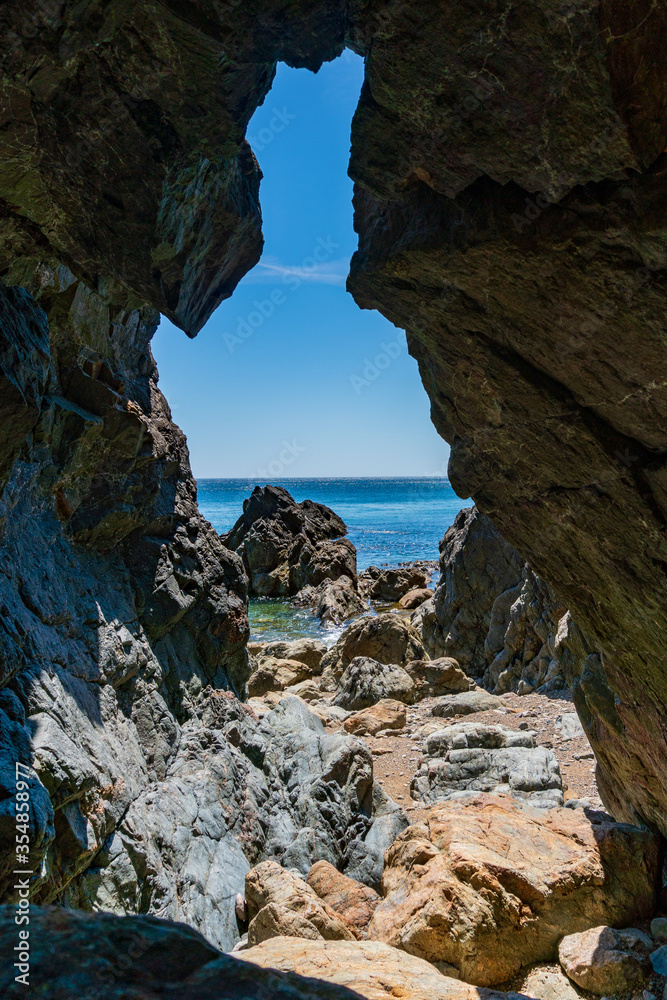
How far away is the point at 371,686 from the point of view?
51.3 ft

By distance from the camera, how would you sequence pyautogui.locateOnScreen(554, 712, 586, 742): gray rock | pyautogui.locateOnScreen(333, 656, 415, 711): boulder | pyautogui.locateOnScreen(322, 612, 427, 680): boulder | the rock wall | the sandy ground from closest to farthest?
the sandy ground, pyautogui.locateOnScreen(554, 712, 586, 742): gray rock, pyautogui.locateOnScreen(333, 656, 415, 711): boulder, the rock wall, pyautogui.locateOnScreen(322, 612, 427, 680): boulder

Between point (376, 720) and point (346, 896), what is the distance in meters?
7.30

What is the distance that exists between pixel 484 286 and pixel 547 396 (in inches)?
44.9

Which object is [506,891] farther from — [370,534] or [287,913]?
[370,534]

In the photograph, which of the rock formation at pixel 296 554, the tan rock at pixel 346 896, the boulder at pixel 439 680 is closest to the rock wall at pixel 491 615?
the boulder at pixel 439 680

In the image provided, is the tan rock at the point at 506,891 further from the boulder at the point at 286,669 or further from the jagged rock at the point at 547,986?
the boulder at the point at 286,669

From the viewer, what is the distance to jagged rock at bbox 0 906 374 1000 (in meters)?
1.92

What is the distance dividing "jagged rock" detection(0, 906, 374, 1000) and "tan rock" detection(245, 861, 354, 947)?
3819mm

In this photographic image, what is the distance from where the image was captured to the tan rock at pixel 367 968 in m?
3.79

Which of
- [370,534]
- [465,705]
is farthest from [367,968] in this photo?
[370,534]

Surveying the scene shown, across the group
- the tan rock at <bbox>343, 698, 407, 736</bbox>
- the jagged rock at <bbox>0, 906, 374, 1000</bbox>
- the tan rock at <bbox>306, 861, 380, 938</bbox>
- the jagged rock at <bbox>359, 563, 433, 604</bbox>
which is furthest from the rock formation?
the jagged rock at <bbox>0, 906, 374, 1000</bbox>

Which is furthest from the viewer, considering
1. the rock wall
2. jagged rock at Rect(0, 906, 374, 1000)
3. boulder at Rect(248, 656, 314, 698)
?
boulder at Rect(248, 656, 314, 698)

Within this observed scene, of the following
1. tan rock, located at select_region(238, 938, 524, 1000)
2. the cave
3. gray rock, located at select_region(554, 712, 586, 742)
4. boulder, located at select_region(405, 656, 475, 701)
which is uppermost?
the cave

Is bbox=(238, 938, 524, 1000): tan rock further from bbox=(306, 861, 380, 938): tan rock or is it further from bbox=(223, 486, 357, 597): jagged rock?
bbox=(223, 486, 357, 597): jagged rock
